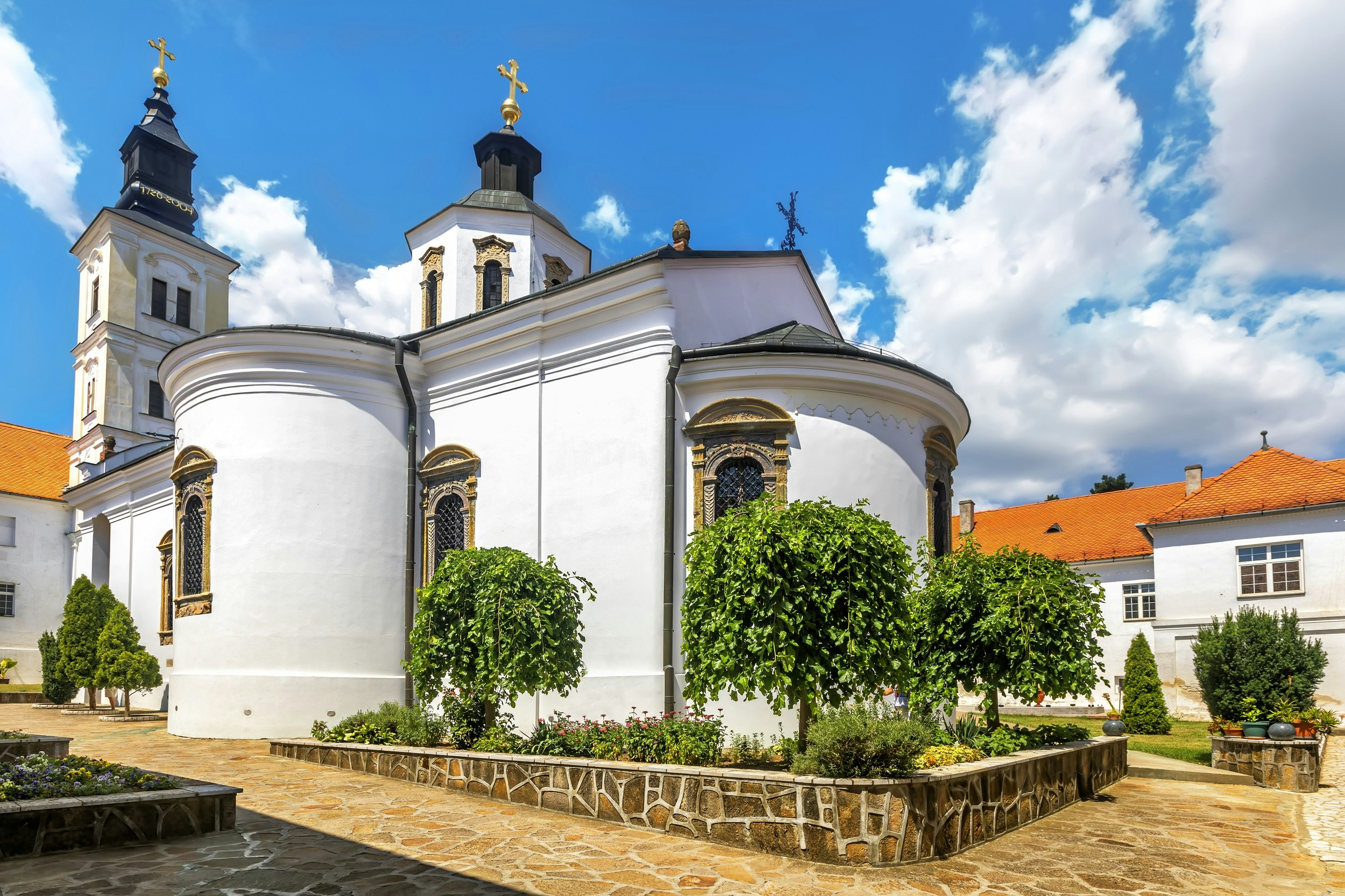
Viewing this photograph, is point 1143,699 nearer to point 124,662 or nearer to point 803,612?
point 803,612

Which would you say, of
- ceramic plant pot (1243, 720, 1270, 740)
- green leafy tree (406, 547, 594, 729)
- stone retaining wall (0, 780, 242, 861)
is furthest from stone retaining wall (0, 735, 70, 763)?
ceramic plant pot (1243, 720, 1270, 740)

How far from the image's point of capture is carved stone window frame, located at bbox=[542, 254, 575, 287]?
2128cm

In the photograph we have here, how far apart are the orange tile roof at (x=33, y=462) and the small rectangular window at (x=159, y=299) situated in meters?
6.25

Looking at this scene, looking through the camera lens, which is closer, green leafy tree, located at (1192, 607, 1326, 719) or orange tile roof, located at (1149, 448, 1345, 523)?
green leafy tree, located at (1192, 607, 1326, 719)

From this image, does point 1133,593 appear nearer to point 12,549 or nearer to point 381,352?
point 381,352

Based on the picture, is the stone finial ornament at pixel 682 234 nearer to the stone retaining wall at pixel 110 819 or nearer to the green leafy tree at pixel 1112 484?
the stone retaining wall at pixel 110 819

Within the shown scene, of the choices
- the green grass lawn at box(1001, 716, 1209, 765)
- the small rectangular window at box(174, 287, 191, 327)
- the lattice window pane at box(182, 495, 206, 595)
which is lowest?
the green grass lawn at box(1001, 716, 1209, 765)

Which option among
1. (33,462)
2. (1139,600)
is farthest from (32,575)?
Answer: (1139,600)

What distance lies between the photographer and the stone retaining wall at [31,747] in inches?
405

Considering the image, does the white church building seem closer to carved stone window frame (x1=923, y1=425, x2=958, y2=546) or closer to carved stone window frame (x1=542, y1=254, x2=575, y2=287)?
carved stone window frame (x1=923, y1=425, x2=958, y2=546)

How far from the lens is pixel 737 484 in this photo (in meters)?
13.8

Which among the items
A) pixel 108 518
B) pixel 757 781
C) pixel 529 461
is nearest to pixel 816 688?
pixel 757 781

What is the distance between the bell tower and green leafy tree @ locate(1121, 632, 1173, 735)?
96.9 ft

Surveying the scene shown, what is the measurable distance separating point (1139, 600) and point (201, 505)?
28.1 meters
